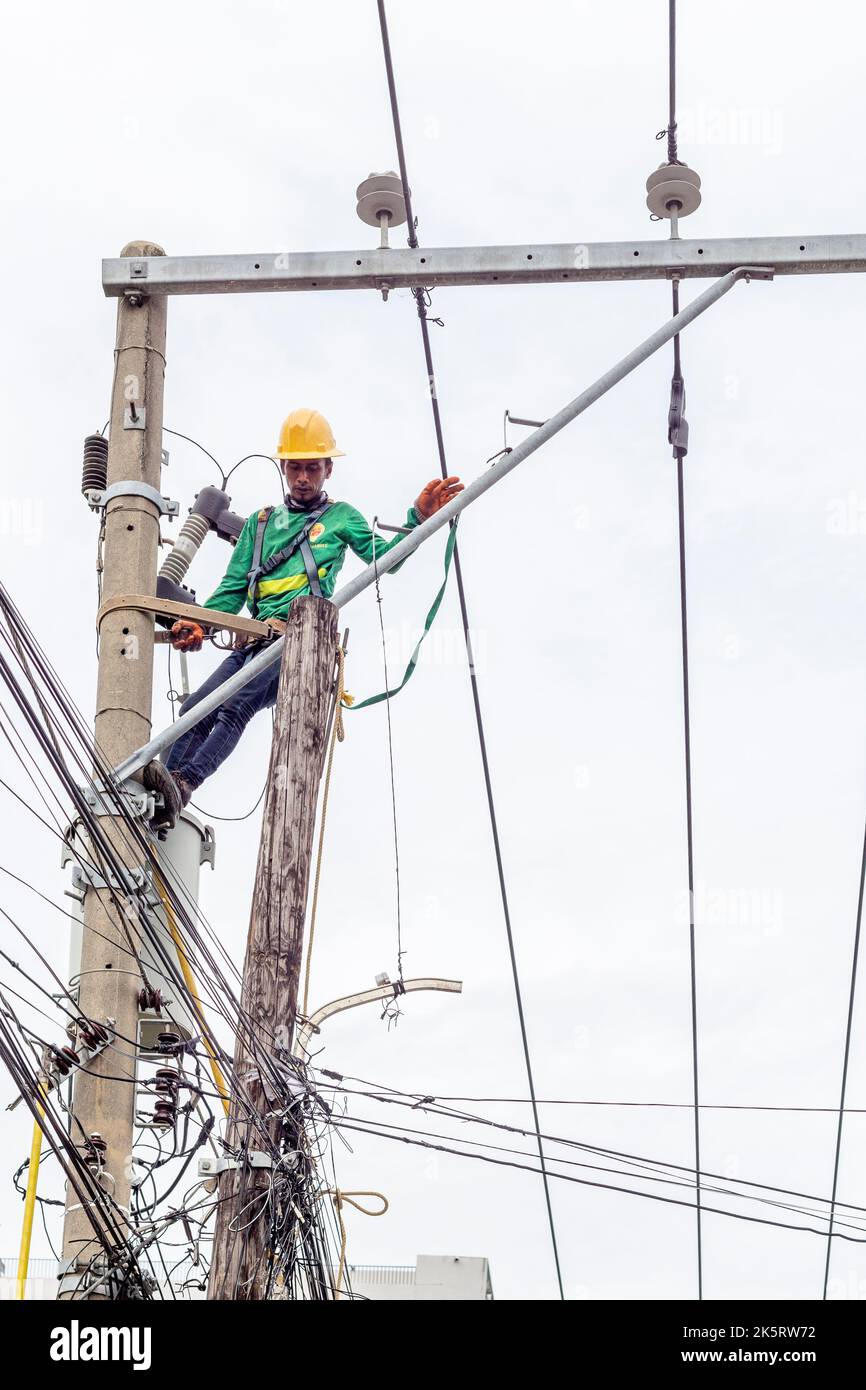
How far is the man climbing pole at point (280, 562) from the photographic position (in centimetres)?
932

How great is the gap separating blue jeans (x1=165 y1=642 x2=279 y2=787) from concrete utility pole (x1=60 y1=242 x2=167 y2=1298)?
2.01 feet

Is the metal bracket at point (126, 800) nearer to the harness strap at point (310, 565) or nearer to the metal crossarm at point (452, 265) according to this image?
the harness strap at point (310, 565)

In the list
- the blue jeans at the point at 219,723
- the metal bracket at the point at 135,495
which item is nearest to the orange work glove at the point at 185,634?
the blue jeans at the point at 219,723

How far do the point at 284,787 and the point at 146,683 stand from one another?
0.94 m

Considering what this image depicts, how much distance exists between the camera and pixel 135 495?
9102mm

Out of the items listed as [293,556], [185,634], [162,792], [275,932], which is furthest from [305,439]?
[275,932]

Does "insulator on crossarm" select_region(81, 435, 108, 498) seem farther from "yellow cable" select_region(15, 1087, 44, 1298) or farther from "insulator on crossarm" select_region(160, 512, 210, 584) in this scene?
"yellow cable" select_region(15, 1087, 44, 1298)

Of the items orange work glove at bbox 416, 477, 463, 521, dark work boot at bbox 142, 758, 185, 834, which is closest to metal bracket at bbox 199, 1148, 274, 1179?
dark work boot at bbox 142, 758, 185, 834

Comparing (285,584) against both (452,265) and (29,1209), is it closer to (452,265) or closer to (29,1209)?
(452,265)

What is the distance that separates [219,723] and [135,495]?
3.42 ft

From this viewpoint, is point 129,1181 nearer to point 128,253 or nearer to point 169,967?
point 169,967
